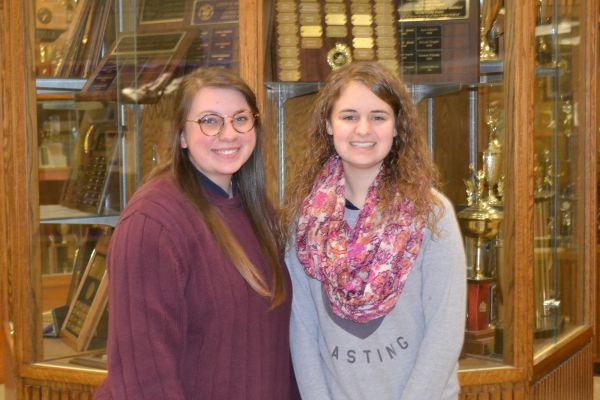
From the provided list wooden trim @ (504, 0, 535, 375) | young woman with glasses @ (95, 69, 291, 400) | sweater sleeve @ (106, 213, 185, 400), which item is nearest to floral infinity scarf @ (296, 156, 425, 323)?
young woman with glasses @ (95, 69, 291, 400)

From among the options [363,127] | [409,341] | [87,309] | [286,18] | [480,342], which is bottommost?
[480,342]

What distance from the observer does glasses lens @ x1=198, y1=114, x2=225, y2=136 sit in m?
1.76

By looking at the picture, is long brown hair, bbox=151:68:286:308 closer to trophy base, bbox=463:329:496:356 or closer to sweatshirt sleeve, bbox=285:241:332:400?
sweatshirt sleeve, bbox=285:241:332:400

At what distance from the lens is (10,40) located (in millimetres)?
2861

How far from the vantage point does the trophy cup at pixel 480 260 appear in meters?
2.82

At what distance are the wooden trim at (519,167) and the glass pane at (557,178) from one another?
125mm

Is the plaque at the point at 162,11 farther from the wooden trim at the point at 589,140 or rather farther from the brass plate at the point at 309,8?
the wooden trim at the point at 589,140

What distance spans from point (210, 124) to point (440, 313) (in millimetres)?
635

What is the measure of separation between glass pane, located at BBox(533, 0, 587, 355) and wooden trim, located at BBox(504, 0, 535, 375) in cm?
12

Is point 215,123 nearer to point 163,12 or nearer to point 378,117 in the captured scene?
point 378,117

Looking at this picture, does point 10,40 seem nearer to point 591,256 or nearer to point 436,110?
point 436,110

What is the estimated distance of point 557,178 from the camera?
3.19m

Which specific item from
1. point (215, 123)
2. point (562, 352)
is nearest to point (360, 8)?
point (215, 123)

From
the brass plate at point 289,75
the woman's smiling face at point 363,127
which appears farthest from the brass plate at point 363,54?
the woman's smiling face at point 363,127
